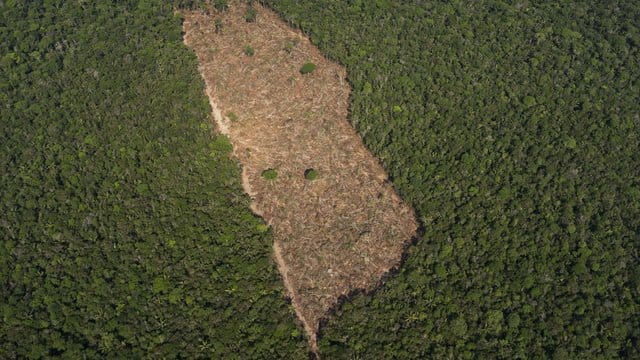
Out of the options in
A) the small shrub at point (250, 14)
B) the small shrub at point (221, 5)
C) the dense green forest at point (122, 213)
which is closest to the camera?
the dense green forest at point (122, 213)

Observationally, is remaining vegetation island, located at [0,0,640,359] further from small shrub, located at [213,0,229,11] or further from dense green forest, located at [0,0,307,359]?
small shrub, located at [213,0,229,11]

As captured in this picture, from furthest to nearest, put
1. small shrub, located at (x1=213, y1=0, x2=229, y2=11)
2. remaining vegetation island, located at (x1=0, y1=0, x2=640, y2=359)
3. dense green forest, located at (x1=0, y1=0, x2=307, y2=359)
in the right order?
small shrub, located at (x1=213, y1=0, x2=229, y2=11)
remaining vegetation island, located at (x1=0, y1=0, x2=640, y2=359)
dense green forest, located at (x1=0, y1=0, x2=307, y2=359)

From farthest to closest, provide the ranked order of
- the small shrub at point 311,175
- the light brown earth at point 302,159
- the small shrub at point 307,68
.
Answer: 1. the small shrub at point 307,68
2. the small shrub at point 311,175
3. the light brown earth at point 302,159

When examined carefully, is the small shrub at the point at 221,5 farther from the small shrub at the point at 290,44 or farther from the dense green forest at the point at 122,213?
the small shrub at the point at 290,44

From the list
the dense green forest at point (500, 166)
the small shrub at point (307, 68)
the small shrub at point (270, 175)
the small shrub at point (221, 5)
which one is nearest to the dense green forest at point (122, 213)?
the small shrub at point (270, 175)

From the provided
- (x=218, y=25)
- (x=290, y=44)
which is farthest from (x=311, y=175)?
(x=218, y=25)

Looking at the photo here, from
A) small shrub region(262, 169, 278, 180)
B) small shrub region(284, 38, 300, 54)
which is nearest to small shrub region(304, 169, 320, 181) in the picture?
small shrub region(262, 169, 278, 180)

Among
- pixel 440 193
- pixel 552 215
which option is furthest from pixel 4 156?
pixel 552 215
